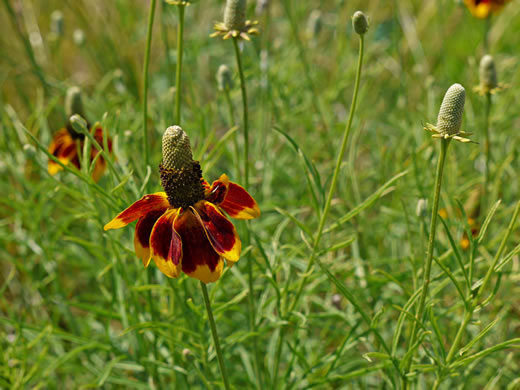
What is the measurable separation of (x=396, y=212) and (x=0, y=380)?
1.11 metres

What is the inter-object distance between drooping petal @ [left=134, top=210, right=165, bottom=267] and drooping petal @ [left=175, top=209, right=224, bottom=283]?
0.17 feet

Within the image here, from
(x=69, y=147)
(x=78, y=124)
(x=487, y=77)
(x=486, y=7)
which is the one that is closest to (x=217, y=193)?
(x=78, y=124)

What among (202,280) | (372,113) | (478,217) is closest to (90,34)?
(372,113)

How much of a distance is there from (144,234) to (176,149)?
0.15 meters

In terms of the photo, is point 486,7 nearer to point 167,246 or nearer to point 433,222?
point 433,222

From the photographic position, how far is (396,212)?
5.40 feet

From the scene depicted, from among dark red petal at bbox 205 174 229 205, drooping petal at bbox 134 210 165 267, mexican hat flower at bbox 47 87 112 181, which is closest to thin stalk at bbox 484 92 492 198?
dark red petal at bbox 205 174 229 205

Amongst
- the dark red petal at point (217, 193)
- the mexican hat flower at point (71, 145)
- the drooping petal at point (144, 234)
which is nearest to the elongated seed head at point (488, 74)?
the dark red petal at point (217, 193)

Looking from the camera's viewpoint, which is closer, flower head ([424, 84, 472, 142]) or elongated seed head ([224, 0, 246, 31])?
flower head ([424, 84, 472, 142])

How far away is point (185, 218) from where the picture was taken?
35.8 inches

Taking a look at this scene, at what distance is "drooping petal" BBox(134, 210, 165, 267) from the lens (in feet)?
2.97

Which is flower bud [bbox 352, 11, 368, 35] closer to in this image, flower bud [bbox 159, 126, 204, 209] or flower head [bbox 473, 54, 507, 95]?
flower bud [bbox 159, 126, 204, 209]

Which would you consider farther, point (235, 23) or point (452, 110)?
point (235, 23)

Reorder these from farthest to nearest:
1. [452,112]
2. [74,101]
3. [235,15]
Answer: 1. [74,101]
2. [235,15]
3. [452,112]
